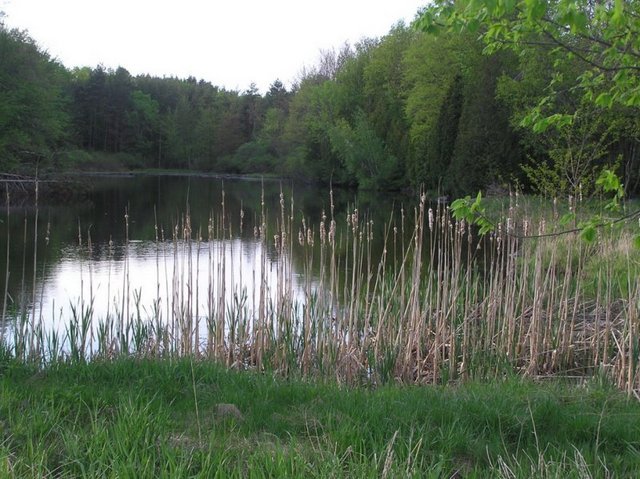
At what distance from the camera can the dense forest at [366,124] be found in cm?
2836

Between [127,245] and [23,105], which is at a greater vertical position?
[23,105]

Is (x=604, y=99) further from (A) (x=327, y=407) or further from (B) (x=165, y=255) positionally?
(B) (x=165, y=255)

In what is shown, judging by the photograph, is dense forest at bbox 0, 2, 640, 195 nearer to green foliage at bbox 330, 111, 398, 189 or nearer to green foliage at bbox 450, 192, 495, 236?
green foliage at bbox 330, 111, 398, 189

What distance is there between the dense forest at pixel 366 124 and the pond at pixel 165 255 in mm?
3581

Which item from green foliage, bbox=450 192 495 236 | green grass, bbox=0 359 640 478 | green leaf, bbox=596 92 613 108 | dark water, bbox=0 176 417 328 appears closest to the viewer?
green grass, bbox=0 359 640 478

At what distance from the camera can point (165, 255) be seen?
10906mm

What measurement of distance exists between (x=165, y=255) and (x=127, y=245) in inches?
106

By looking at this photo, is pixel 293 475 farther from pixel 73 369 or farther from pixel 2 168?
pixel 2 168

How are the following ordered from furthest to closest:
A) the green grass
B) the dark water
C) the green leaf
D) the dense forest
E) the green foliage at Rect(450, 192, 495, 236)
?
1. the dense forest
2. the dark water
3. the green leaf
4. the green foliage at Rect(450, 192, 495, 236)
5. the green grass

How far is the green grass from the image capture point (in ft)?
11.2

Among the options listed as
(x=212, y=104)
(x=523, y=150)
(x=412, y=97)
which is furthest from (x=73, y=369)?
(x=212, y=104)

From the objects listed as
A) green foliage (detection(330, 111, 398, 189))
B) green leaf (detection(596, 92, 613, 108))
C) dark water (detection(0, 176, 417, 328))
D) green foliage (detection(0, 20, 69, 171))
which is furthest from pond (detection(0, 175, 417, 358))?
green foliage (detection(330, 111, 398, 189))

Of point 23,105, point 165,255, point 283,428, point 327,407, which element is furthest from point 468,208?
point 23,105

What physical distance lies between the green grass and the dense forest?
2227 millimetres
